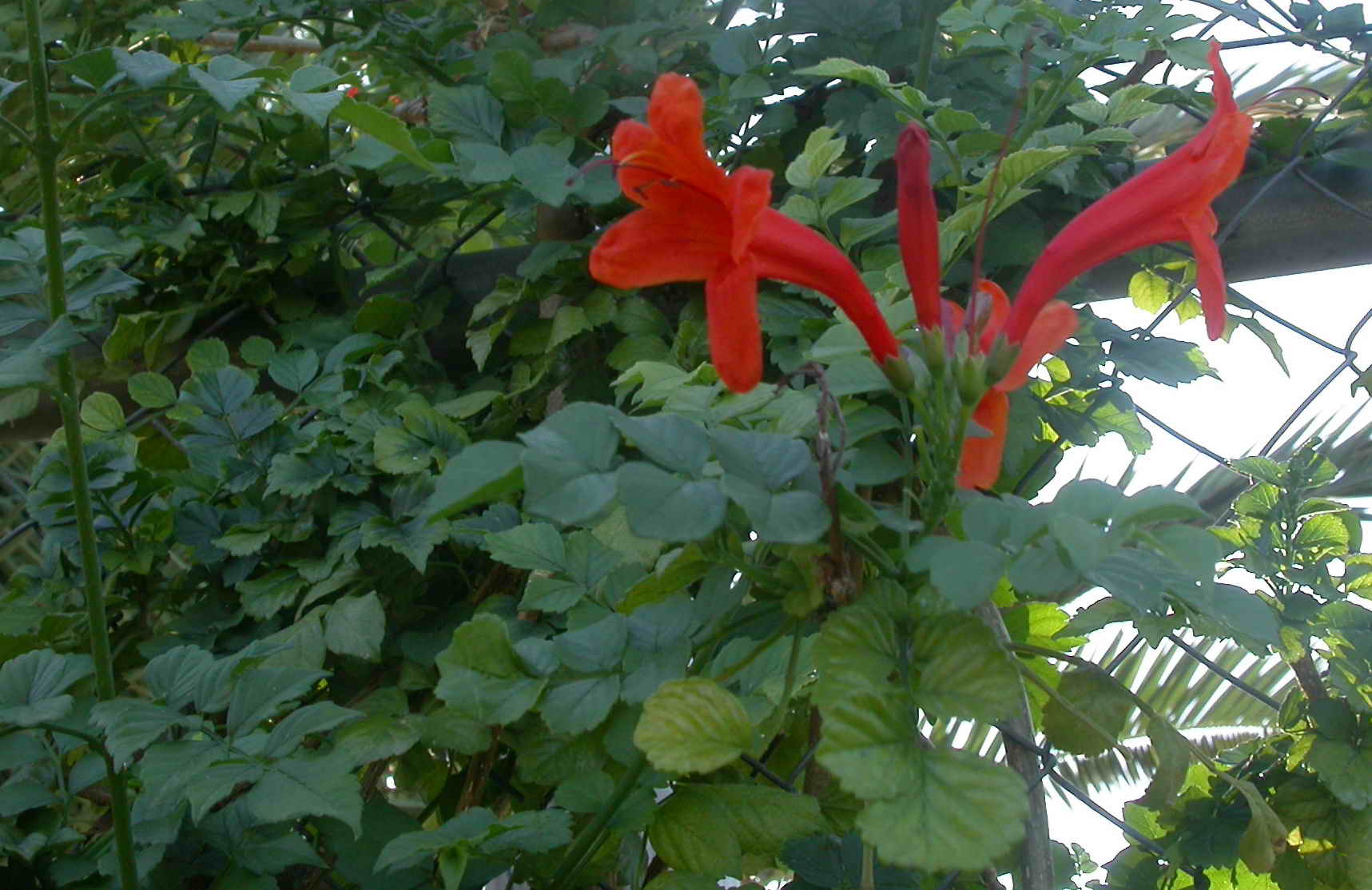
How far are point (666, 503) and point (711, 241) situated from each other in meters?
0.16

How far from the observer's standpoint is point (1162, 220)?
0.58m

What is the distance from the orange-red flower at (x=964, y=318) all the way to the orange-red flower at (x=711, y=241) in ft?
0.09

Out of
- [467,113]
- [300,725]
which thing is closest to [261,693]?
[300,725]

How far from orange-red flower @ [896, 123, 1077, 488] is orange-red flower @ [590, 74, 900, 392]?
3cm

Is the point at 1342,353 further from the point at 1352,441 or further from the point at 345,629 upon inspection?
the point at 1352,441

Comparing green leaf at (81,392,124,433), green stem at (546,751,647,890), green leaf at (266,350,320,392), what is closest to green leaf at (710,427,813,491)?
green stem at (546,751,647,890)

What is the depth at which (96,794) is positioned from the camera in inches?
41.1

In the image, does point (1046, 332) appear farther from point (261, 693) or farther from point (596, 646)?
point (261, 693)

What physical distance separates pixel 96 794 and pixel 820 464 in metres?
0.88

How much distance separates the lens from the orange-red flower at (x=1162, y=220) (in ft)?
1.85

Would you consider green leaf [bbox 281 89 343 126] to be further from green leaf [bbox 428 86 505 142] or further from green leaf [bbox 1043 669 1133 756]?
green leaf [bbox 1043 669 1133 756]

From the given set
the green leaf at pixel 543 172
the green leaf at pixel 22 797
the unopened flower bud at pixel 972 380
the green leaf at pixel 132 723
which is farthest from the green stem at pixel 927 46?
the green leaf at pixel 22 797

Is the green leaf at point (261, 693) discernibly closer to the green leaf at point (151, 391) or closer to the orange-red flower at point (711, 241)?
the orange-red flower at point (711, 241)

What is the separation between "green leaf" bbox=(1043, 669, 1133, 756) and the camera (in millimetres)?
659
